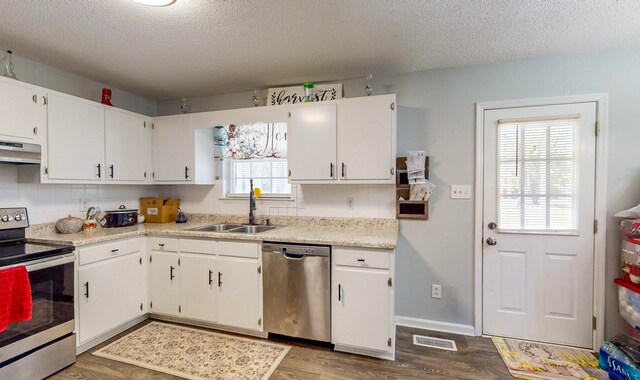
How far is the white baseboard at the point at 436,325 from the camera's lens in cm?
257

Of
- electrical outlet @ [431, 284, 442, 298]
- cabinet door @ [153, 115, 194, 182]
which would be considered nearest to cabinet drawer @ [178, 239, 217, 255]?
cabinet door @ [153, 115, 194, 182]

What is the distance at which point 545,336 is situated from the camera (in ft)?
7.93

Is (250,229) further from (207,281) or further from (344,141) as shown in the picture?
(344,141)

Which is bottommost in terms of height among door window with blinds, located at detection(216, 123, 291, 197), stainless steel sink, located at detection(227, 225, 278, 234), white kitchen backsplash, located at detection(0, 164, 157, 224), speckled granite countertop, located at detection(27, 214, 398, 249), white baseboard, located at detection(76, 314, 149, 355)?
white baseboard, located at detection(76, 314, 149, 355)

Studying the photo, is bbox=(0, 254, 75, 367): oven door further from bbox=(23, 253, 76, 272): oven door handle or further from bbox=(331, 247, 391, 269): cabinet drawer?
bbox=(331, 247, 391, 269): cabinet drawer

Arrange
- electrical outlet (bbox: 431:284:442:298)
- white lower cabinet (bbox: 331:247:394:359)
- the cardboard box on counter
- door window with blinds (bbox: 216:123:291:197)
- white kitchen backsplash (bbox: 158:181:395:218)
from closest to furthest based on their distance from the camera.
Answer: white lower cabinet (bbox: 331:247:394:359) < electrical outlet (bbox: 431:284:442:298) < white kitchen backsplash (bbox: 158:181:395:218) < door window with blinds (bbox: 216:123:291:197) < the cardboard box on counter

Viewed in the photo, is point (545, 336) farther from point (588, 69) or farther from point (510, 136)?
point (588, 69)

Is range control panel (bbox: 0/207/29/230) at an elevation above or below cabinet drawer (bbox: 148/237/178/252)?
above

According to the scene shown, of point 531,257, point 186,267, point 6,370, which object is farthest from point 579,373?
point 6,370

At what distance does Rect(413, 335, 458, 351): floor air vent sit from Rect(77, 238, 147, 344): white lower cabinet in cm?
252

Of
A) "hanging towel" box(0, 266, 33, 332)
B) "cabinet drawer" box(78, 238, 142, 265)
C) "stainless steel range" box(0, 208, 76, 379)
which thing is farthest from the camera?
"cabinet drawer" box(78, 238, 142, 265)

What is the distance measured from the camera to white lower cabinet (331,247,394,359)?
211 cm

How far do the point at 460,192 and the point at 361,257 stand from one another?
1.15 meters

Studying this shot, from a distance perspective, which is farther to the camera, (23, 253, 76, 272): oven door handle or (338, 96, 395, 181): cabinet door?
(338, 96, 395, 181): cabinet door
